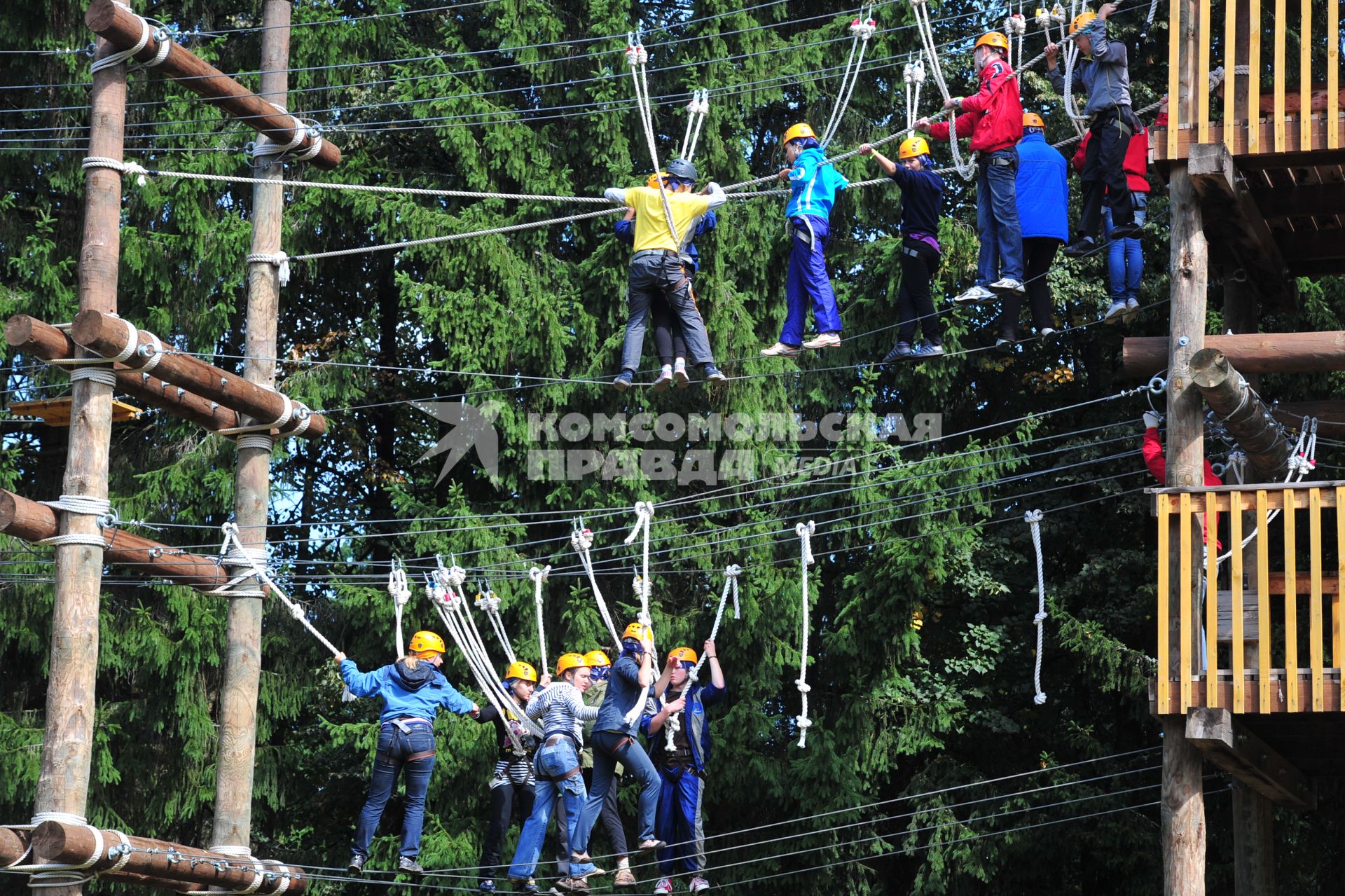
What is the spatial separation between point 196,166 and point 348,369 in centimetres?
246

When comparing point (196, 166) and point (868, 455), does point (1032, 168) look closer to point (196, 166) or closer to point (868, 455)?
point (868, 455)

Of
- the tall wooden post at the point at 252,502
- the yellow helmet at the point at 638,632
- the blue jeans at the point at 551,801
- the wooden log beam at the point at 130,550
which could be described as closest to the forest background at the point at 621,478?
the blue jeans at the point at 551,801

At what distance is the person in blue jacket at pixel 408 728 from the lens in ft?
38.7

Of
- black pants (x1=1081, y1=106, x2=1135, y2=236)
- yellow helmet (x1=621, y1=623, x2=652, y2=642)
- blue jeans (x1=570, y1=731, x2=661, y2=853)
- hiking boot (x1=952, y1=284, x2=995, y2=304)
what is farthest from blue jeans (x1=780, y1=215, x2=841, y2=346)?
blue jeans (x1=570, y1=731, x2=661, y2=853)

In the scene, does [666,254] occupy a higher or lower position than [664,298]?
higher

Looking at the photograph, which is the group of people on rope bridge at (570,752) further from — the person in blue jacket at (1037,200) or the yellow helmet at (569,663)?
the person in blue jacket at (1037,200)

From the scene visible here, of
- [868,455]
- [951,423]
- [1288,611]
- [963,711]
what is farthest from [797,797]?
[1288,611]

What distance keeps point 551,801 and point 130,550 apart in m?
3.38

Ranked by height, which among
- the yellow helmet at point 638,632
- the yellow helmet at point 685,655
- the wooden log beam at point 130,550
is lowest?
the yellow helmet at point 685,655

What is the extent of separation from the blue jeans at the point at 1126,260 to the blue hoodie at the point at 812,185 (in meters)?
1.76

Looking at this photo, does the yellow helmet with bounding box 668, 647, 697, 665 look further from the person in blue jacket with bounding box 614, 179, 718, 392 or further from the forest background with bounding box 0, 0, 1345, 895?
the forest background with bounding box 0, 0, 1345, 895

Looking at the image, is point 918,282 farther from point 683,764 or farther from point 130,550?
point 130,550

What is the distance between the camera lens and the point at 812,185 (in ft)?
38.1

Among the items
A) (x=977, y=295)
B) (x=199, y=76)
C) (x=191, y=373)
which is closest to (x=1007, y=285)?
(x=977, y=295)
